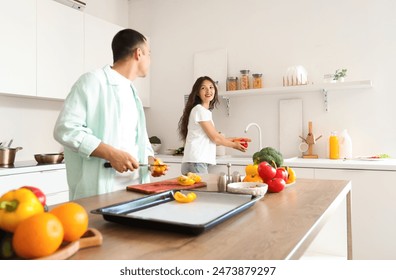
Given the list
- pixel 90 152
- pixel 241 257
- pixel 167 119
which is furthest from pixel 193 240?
pixel 167 119

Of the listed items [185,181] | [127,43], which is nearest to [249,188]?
[185,181]

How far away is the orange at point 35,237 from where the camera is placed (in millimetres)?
591

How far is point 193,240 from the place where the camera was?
2.55 ft

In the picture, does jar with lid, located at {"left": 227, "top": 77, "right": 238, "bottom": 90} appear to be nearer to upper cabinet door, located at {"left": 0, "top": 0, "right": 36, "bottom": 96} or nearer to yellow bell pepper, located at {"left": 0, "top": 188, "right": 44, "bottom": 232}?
upper cabinet door, located at {"left": 0, "top": 0, "right": 36, "bottom": 96}

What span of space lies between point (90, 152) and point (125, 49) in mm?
619

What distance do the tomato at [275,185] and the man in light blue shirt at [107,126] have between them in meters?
0.57

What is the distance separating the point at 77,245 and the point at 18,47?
2.55 m

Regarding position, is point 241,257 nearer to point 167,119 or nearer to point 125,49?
point 125,49

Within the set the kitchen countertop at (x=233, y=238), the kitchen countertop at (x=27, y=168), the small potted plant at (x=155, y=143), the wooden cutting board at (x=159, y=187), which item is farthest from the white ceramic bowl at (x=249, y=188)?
the small potted plant at (x=155, y=143)

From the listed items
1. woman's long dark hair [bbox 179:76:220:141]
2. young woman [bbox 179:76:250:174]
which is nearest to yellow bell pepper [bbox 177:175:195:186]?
young woman [bbox 179:76:250:174]

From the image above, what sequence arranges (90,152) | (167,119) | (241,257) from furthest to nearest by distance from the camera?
(167,119)
(90,152)
(241,257)

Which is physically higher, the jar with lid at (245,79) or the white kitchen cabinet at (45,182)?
the jar with lid at (245,79)

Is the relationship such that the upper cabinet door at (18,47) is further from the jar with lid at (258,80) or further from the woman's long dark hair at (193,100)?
the jar with lid at (258,80)

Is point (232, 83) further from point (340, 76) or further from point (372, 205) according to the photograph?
point (372, 205)
